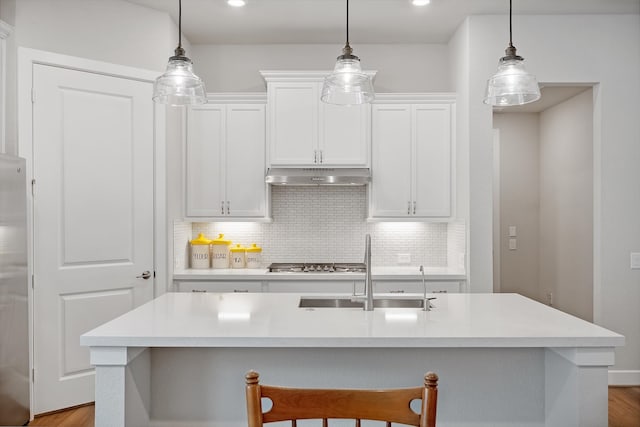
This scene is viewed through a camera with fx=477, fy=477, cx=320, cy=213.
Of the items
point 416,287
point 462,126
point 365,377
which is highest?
point 462,126

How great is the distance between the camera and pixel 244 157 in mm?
4172

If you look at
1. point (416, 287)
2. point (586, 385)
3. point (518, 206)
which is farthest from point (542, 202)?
point (586, 385)

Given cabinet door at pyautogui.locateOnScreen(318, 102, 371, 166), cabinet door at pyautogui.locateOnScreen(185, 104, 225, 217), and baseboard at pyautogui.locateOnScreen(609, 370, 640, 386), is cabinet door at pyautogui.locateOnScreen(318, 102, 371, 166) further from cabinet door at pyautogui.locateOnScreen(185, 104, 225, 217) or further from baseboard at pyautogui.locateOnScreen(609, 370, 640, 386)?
baseboard at pyautogui.locateOnScreen(609, 370, 640, 386)

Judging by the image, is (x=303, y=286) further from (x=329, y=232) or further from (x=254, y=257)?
(x=329, y=232)

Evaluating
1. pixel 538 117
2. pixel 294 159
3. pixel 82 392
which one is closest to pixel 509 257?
pixel 538 117

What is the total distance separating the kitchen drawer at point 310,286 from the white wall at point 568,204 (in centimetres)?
245

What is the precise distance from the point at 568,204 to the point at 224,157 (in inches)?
142

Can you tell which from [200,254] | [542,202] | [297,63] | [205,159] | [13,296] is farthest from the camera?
[542,202]

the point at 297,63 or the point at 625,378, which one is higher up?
the point at 297,63

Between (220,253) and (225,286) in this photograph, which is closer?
(225,286)

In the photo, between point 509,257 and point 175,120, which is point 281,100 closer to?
point 175,120

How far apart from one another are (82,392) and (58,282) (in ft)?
2.66

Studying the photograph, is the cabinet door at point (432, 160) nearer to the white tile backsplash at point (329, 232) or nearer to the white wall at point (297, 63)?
the white tile backsplash at point (329, 232)

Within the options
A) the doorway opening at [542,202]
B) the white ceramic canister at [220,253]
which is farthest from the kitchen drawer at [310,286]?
the doorway opening at [542,202]
